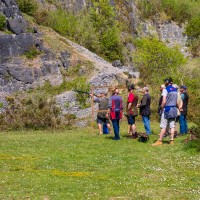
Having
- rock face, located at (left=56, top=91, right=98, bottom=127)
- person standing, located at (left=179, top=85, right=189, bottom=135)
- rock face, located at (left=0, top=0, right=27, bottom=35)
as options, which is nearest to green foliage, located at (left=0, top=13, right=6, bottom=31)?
rock face, located at (left=0, top=0, right=27, bottom=35)

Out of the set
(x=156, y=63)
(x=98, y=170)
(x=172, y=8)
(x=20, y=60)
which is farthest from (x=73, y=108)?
(x=172, y=8)

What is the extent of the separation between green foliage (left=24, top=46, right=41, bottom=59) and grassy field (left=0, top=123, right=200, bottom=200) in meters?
27.4

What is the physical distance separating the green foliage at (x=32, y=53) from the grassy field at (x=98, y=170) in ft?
89.9

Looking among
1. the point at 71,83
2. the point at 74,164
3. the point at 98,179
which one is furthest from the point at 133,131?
the point at 71,83

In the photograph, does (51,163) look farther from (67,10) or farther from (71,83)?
(67,10)

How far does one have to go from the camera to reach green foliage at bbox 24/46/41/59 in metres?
42.4

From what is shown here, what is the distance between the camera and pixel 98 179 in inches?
378

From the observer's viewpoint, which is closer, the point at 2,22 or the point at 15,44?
the point at 15,44

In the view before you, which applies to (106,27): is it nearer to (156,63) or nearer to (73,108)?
(156,63)

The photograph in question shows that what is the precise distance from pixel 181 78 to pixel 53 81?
13.3 metres

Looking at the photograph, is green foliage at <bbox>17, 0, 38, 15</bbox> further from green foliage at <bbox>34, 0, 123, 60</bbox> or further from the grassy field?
the grassy field

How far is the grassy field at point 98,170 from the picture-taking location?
8.43 m

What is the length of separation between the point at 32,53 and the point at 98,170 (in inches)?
1301

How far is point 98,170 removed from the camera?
1070 centimetres
